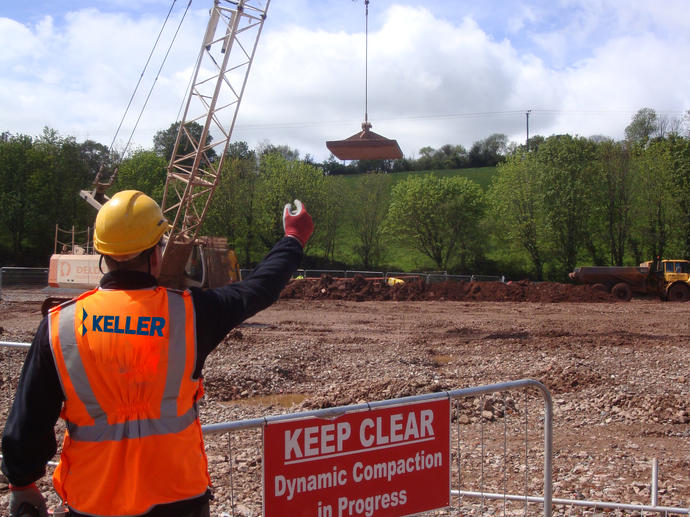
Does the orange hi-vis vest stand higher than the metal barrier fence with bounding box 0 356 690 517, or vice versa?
the orange hi-vis vest

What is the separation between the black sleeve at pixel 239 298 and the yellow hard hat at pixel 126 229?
0.25 m

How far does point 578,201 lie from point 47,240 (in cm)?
3771

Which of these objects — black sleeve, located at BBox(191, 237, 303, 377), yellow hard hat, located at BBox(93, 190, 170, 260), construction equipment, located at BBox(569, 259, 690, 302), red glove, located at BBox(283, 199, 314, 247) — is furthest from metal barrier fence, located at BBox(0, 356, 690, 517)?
construction equipment, located at BBox(569, 259, 690, 302)

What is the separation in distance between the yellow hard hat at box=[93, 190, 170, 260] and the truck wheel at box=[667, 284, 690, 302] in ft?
103

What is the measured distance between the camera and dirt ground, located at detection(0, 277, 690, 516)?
6.12 metres

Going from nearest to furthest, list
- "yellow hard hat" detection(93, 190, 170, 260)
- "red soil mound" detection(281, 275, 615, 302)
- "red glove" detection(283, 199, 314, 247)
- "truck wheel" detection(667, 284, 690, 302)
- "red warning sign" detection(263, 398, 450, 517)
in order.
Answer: "yellow hard hat" detection(93, 190, 170, 260) → "red glove" detection(283, 199, 314, 247) → "red warning sign" detection(263, 398, 450, 517) → "red soil mound" detection(281, 275, 615, 302) → "truck wheel" detection(667, 284, 690, 302)

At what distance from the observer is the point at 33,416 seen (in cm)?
206

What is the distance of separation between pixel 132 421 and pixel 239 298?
1.81ft

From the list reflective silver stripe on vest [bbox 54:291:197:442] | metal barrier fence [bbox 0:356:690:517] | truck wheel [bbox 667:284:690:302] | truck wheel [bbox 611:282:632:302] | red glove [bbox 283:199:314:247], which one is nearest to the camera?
reflective silver stripe on vest [bbox 54:291:197:442]

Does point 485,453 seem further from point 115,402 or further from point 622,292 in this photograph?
point 622,292

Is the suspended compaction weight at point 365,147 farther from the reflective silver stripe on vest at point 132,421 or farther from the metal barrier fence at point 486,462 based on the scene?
the reflective silver stripe on vest at point 132,421

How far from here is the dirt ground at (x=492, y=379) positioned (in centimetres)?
612

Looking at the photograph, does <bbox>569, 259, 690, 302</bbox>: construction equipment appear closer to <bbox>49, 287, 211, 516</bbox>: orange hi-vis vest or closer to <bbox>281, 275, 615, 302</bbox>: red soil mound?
<bbox>281, 275, 615, 302</bbox>: red soil mound

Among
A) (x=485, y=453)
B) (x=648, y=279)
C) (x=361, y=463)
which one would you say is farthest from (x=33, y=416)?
(x=648, y=279)
